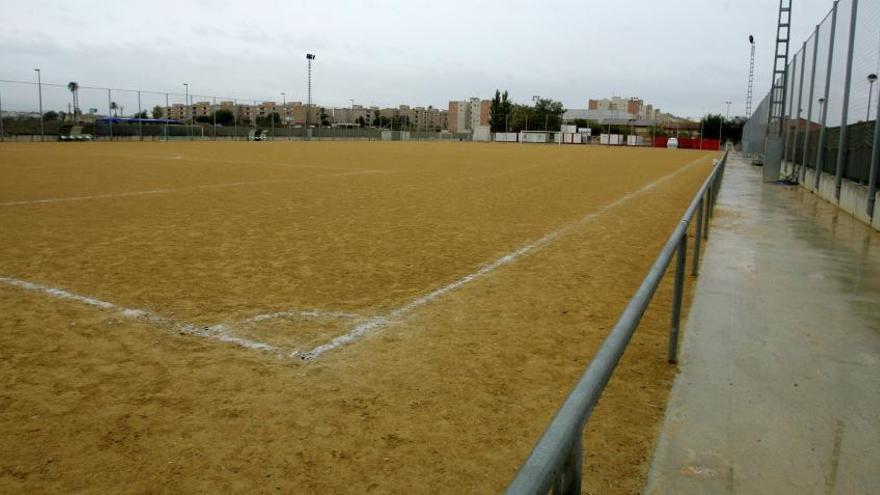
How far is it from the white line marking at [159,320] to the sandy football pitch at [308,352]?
0.03 meters

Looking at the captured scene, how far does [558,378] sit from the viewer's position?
4.17m

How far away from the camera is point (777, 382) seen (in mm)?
4031

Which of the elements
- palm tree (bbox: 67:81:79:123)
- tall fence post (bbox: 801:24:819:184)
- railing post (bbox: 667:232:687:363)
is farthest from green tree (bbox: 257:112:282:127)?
railing post (bbox: 667:232:687:363)

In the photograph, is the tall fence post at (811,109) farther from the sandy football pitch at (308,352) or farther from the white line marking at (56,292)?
the white line marking at (56,292)

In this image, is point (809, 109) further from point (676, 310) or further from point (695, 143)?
point (695, 143)

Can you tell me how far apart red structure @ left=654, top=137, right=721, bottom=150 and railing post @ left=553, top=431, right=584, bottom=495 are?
86.3 m

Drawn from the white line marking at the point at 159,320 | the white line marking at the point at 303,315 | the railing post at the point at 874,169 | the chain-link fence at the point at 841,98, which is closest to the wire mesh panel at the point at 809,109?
the chain-link fence at the point at 841,98

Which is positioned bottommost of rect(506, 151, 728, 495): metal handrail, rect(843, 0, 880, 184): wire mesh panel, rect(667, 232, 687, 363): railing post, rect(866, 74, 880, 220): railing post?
rect(667, 232, 687, 363): railing post

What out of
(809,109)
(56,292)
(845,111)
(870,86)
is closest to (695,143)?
(809,109)

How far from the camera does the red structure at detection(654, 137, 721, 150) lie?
3251 inches

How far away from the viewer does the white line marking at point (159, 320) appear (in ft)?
15.4

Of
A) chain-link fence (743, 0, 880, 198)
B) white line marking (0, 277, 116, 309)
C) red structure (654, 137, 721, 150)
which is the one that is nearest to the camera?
white line marking (0, 277, 116, 309)

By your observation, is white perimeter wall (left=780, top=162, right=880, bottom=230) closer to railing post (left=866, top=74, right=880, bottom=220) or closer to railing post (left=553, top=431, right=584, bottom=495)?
railing post (left=866, top=74, right=880, bottom=220)

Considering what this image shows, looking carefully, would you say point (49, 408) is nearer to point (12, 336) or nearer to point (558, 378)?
point (12, 336)
